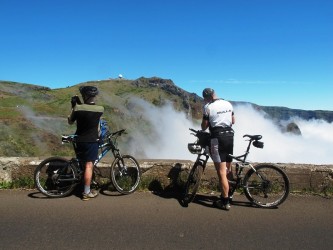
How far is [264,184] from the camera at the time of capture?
6.92 metres

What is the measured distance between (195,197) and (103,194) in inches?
71.9

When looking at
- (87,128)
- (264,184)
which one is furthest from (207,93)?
(87,128)

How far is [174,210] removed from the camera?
6.48 meters

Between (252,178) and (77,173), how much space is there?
335 cm

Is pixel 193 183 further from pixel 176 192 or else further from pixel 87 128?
pixel 87 128

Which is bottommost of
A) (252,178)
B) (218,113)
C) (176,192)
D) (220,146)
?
(176,192)

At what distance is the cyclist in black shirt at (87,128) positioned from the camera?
702 centimetres

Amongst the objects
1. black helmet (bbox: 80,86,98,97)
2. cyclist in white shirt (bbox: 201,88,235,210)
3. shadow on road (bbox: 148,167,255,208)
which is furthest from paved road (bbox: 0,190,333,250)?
black helmet (bbox: 80,86,98,97)

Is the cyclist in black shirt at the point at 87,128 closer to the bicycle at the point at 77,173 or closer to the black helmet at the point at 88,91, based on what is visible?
the black helmet at the point at 88,91

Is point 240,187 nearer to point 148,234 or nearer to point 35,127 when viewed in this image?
point 148,234

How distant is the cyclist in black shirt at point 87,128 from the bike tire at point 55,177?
33 centimetres

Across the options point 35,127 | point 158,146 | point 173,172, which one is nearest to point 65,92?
point 158,146

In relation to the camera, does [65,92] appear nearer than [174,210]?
No

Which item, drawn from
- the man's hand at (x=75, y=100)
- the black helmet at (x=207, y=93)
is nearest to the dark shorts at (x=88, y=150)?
the man's hand at (x=75, y=100)
